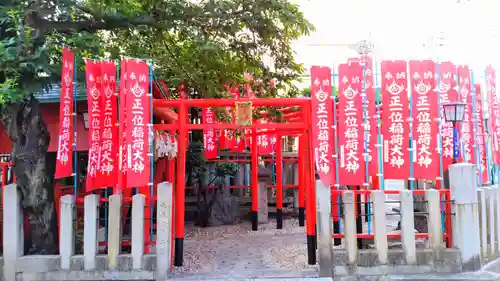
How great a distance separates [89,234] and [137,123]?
1913mm

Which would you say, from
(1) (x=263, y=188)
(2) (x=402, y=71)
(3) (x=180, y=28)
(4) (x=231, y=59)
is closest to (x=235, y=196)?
(1) (x=263, y=188)

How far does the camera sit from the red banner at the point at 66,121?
6.71 m

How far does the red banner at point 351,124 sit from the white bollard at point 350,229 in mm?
380

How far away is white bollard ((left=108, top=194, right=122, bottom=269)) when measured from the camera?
21.7ft

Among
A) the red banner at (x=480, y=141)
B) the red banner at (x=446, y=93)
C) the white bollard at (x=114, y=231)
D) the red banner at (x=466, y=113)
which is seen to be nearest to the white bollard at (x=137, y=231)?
the white bollard at (x=114, y=231)

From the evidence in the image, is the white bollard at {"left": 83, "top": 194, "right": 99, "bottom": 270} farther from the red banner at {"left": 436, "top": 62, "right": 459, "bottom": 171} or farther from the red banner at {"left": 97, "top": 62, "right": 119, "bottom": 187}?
the red banner at {"left": 436, "top": 62, "right": 459, "bottom": 171}

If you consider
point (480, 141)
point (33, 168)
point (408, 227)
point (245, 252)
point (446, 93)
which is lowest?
point (245, 252)

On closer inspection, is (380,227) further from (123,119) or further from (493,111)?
(123,119)

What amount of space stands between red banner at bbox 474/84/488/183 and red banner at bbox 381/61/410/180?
179 centimetres

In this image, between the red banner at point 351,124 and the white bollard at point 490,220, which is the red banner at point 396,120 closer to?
the red banner at point 351,124

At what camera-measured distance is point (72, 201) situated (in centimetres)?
671

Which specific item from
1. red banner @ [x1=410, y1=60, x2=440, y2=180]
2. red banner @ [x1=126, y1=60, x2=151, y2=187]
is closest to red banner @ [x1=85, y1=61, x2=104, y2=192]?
red banner @ [x1=126, y1=60, x2=151, y2=187]

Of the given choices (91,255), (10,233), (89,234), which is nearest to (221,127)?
(89,234)

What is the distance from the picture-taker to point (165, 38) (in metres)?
8.55
